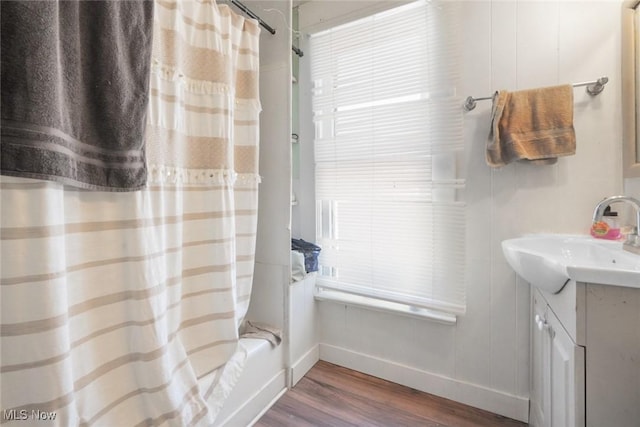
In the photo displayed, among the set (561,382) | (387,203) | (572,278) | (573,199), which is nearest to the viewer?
(572,278)

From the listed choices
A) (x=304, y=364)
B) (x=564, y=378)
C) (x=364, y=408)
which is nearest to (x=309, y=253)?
(x=304, y=364)

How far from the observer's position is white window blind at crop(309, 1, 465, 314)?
4.83 feet

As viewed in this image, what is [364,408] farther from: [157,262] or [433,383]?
[157,262]

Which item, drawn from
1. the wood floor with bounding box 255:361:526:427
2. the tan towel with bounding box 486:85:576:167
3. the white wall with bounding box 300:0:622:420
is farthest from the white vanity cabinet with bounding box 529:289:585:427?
the tan towel with bounding box 486:85:576:167

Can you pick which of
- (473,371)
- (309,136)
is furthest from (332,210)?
(473,371)

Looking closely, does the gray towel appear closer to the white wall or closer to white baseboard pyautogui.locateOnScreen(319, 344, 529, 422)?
the white wall

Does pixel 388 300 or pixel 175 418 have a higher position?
pixel 388 300

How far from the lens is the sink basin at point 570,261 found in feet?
2.37

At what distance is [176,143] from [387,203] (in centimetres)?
111

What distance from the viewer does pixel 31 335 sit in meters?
0.66

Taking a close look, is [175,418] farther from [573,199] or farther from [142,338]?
[573,199]

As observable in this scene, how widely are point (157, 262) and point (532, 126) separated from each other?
1612 mm

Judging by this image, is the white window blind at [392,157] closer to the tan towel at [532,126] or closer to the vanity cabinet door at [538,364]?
the tan towel at [532,126]

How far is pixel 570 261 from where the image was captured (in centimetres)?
96
